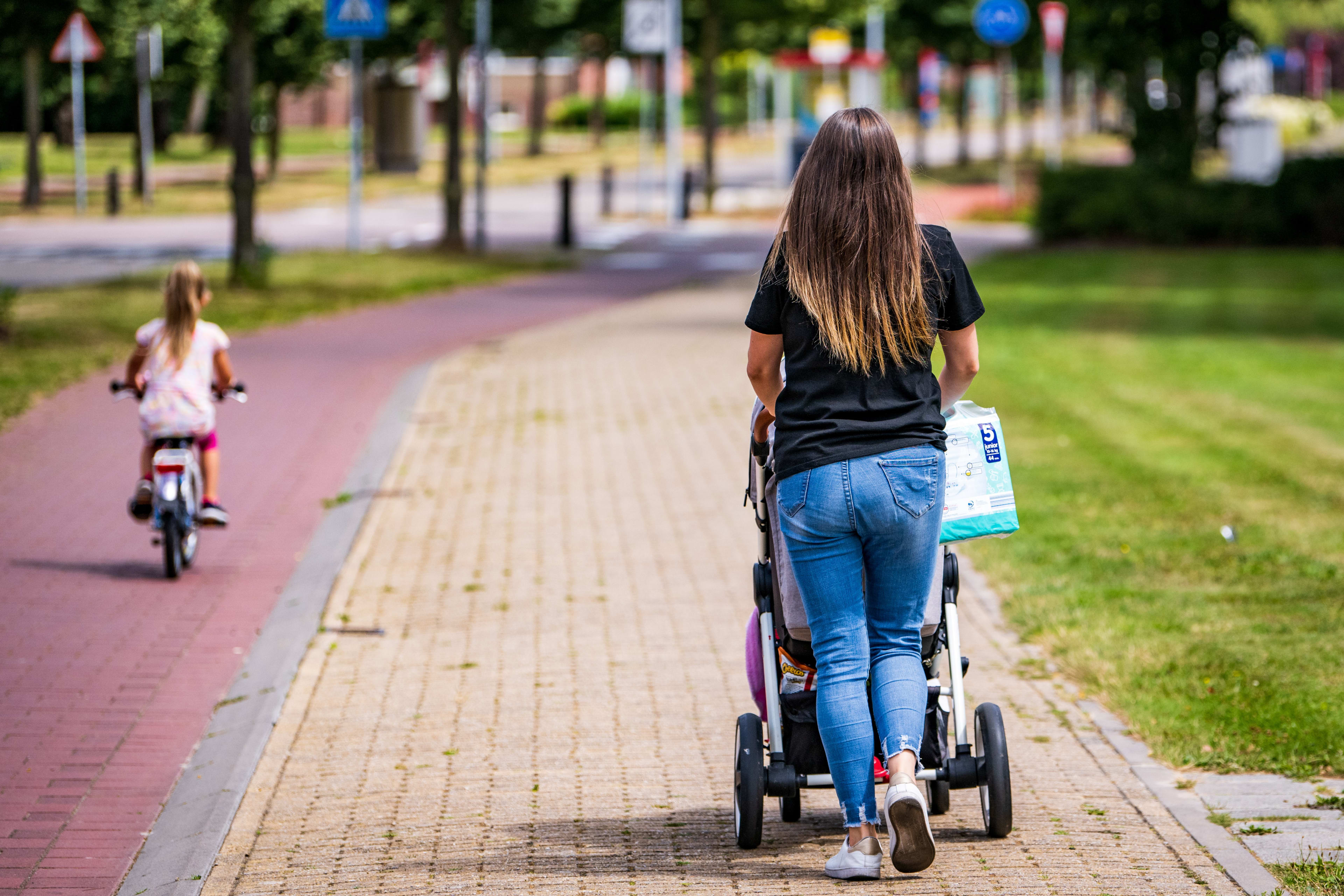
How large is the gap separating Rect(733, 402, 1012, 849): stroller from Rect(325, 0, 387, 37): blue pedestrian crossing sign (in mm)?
19018

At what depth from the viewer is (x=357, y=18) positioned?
2227 centimetres

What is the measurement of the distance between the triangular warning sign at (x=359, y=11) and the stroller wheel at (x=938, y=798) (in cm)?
1923

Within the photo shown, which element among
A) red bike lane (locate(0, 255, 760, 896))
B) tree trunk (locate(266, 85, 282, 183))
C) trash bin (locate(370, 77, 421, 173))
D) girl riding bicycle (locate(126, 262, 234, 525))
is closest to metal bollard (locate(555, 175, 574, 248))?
red bike lane (locate(0, 255, 760, 896))

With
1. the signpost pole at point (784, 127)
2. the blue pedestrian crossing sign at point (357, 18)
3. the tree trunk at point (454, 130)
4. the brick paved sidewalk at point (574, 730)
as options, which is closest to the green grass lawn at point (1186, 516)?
the brick paved sidewalk at point (574, 730)

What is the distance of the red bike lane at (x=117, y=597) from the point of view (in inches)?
200

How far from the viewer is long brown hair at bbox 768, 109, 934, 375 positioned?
12.8 ft

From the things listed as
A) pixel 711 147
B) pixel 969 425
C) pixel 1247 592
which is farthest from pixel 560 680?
pixel 711 147

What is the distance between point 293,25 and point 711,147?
12611mm

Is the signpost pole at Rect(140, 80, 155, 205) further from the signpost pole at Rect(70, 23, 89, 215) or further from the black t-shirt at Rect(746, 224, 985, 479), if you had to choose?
the black t-shirt at Rect(746, 224, 985, 479)

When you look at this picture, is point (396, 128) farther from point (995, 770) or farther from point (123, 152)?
point (995, 770)

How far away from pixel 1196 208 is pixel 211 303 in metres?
15.9

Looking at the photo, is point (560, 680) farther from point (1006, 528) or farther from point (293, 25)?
point (293, 25)

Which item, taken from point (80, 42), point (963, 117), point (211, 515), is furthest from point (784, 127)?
point (211, 515)

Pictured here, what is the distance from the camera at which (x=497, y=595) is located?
7.43 m
